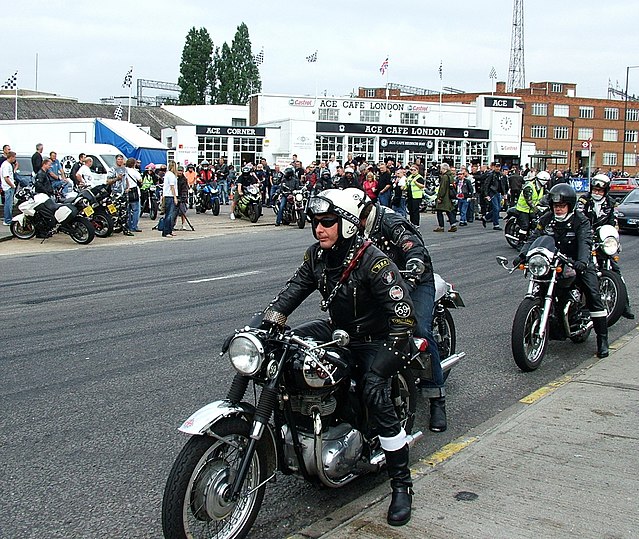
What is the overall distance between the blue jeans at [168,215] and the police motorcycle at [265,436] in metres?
15.8

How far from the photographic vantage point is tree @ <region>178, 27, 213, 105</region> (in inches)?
3378

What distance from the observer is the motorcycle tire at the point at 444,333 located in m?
6.34

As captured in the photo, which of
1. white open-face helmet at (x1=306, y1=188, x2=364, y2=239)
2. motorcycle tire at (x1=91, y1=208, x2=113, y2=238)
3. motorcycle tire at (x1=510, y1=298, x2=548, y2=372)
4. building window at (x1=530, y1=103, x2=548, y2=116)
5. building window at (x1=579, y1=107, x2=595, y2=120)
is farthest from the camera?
building window at (x1=579, y1=107, x2=595, y2=120)

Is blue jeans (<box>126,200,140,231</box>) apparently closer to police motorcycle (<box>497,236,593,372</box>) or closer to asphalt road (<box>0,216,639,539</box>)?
asphalt road (<box>0,216,639,539</box>)

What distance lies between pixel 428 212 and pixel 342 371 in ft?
89.8

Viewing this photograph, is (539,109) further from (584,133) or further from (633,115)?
(633,115)

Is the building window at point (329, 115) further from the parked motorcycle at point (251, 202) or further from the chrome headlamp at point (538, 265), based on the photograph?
the chrome headlamp at point (538, 265)

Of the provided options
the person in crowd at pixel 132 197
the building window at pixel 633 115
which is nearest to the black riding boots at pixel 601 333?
the person in crowd at pixel 132 197

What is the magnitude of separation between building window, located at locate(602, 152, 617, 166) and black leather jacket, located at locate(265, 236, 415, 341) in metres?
113

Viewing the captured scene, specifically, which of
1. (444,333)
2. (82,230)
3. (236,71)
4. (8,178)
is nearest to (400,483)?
(444,333)

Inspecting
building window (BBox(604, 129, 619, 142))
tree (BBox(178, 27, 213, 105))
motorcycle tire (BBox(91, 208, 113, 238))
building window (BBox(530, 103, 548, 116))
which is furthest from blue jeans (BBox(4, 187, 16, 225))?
building window (BBox(604, 129, 619, 142))

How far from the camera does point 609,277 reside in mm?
8531

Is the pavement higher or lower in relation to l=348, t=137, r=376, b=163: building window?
lower

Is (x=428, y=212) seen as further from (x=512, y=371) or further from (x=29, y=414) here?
(x=29, y=414)
